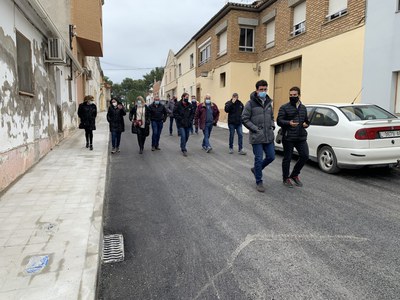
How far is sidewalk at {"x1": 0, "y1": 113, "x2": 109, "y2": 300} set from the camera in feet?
8.35

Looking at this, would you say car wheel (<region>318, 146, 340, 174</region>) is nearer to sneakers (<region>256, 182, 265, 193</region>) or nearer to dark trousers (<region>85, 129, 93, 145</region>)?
sneakers (<region>256, 182, 265, 193</region>)

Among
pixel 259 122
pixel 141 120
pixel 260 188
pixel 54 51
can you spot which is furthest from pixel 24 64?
pixel 260 188

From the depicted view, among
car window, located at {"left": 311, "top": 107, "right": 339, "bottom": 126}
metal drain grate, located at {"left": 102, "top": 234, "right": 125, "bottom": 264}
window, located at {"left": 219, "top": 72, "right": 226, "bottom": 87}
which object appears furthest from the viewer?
window, located at {"left": 219, "top": 72, "right": 226, "bottom": 87}

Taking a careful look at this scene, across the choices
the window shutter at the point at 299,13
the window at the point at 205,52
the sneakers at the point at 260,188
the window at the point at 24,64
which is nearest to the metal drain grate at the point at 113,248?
the sneakers at the point at 260,188

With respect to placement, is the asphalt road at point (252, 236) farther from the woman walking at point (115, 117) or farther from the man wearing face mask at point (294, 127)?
the woman walking at point (115, 117)

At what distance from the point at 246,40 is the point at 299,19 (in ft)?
18.0

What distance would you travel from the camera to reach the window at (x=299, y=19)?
1526cm

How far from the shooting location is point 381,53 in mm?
10266

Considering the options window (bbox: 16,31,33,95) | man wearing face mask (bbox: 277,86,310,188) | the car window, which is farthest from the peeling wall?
the car window

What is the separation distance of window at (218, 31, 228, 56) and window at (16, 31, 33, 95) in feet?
53.4

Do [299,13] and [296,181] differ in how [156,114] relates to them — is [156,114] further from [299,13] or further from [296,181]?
[299,13]

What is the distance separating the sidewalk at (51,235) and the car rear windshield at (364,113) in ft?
16.6

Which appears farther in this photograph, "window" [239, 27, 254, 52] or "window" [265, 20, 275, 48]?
"window" [239, 27, 254, 52]

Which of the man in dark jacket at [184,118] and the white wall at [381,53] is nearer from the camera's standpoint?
the man in dark jacket at [184,118]
